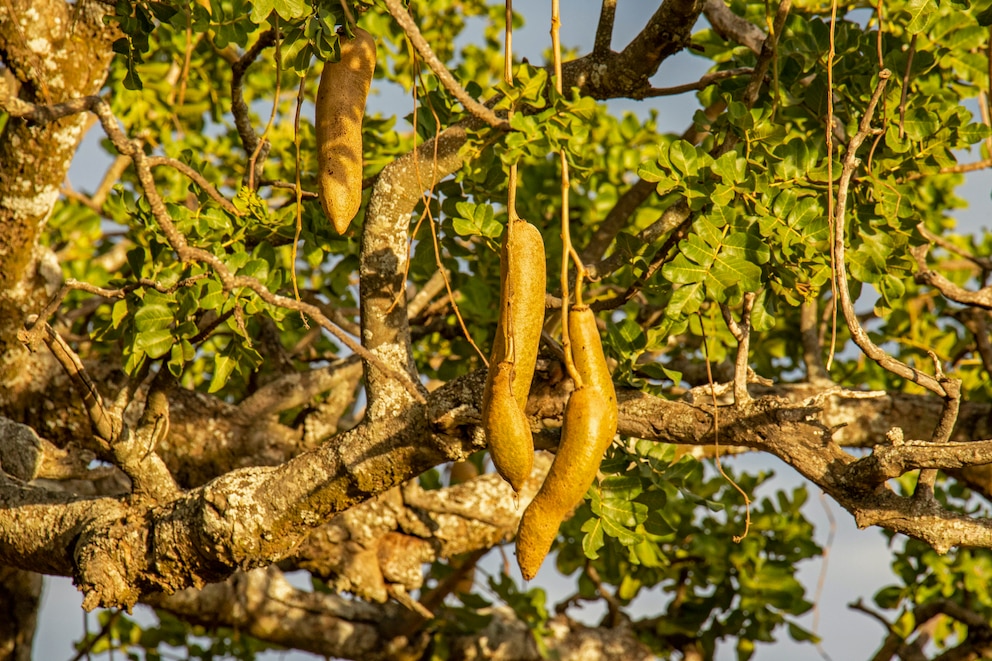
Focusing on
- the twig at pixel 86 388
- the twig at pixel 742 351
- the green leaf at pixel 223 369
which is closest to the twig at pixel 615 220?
the twig at pixel 742 351

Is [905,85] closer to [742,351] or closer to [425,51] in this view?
[742,351]

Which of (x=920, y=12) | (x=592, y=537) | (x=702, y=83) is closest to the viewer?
(x=920, y=12)

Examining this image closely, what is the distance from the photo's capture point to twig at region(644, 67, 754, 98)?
230 cm

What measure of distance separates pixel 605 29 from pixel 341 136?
1025 millimetres

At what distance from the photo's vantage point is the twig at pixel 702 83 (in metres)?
2.30

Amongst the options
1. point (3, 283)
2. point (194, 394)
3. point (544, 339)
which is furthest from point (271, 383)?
point (544, 339)

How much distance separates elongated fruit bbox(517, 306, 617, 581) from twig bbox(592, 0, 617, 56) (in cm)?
127

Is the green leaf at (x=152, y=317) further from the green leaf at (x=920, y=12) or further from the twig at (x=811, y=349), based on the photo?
the twig at (x=811, y=349)

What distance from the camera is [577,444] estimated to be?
1.23 metres

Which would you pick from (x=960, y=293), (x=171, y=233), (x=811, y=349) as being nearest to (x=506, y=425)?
(x=171, y=233)

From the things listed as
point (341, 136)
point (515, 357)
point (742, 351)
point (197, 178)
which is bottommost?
point (515, 357)

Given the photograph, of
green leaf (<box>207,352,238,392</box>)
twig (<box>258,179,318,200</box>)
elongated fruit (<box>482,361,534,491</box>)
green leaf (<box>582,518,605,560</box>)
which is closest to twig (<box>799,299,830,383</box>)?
green leaf (<box>582,518,605,560</box>)

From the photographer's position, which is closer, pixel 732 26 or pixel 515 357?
pixel 515 357

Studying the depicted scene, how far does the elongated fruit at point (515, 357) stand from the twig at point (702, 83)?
3.88 ft
